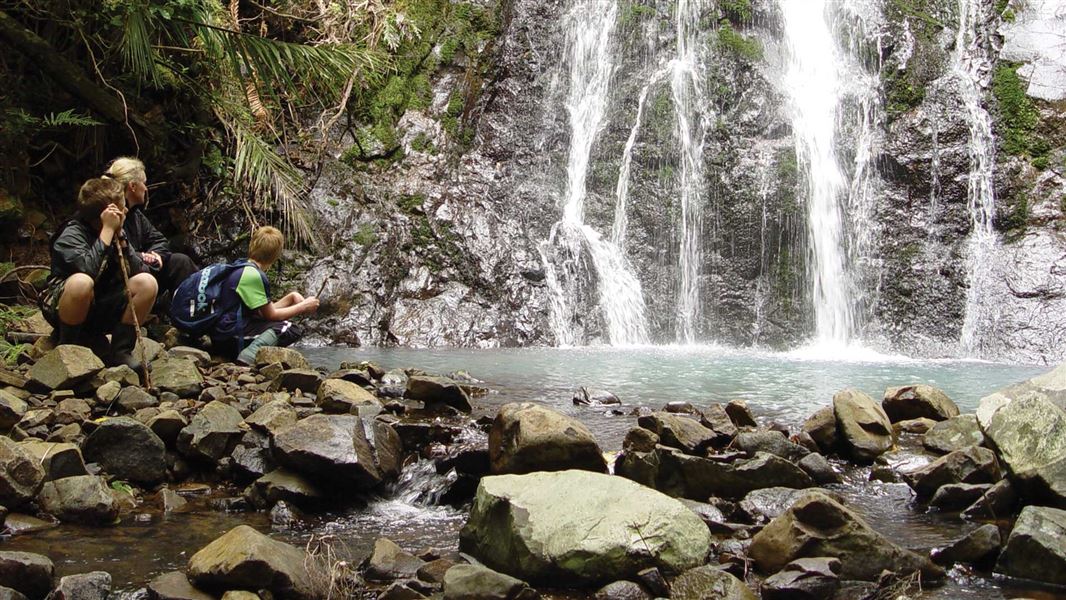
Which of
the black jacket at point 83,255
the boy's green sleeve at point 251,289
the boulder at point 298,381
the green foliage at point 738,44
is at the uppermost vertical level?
the green foliage at point 738,44

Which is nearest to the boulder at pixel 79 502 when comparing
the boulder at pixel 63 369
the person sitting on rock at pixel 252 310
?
the boulder at pixel 63 369

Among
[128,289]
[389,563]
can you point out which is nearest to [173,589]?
[389,563]

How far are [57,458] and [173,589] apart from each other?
1.29 m

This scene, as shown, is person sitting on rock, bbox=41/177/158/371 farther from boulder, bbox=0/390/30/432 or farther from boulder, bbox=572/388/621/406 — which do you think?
boulder, bbox=572/388/621/406

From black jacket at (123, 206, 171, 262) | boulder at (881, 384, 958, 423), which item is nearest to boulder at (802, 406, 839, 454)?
boulder at (881, 384, 958, 423)

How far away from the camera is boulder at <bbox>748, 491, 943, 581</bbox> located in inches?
106

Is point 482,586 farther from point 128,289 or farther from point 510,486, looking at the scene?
point 128,289

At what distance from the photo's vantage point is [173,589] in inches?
97.0

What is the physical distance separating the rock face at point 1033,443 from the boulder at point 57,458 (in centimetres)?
386

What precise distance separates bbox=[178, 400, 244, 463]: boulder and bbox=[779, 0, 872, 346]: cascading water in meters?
9.00

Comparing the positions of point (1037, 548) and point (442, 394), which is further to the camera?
point (442, 394)

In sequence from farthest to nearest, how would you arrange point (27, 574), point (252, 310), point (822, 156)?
point (822, 156), point (252, 310), point (27, 574)

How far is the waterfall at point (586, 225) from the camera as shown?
441 inches

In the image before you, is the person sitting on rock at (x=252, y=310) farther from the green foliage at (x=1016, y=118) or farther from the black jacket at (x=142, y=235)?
the green foliage at (x=1016, y=118)
